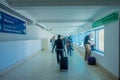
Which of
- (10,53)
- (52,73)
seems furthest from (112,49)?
(10,53)

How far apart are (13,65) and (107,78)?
163 inches

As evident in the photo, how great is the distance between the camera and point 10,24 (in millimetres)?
5324

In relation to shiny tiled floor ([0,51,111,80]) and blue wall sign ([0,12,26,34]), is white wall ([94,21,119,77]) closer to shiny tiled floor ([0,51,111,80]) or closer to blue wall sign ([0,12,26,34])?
shiny tiled floor ([0,51,111,80])

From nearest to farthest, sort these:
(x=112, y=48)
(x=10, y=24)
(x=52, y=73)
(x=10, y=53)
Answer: (x=10, y=24) < (x=112, y=48) < (x=52, y=73) < (x=10, y=53)

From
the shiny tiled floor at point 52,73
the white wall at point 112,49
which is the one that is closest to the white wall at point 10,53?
the shiny tiled floor at point 52,73

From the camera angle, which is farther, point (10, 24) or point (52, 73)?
point (52, 73)

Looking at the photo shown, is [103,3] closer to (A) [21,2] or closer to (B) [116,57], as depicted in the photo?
(B) [116,57]

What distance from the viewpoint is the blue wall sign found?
15.2ft

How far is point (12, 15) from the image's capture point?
17.9 ft

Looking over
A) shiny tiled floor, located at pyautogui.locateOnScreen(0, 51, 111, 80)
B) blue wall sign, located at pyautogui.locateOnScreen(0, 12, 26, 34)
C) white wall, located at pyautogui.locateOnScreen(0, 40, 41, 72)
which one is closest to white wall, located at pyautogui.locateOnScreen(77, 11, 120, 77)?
shiny tiled floor, located at pyautogui.locateOnScreen(0, 51, 111, 80)

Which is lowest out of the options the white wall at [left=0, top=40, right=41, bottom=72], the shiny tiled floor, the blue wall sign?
the shiny tiled floor

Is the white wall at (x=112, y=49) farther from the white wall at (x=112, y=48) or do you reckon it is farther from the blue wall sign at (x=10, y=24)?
the blue wall sign at (x=10, y=24)

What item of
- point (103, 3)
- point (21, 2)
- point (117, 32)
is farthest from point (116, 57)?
point (21, 2)

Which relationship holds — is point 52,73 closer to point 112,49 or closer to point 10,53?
point 10,53
